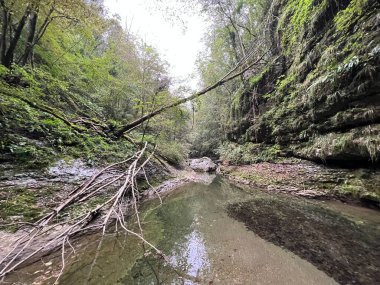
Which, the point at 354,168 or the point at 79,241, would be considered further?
the point at 354,168

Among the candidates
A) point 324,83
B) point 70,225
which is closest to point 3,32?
point 70,225

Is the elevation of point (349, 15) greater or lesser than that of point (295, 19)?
lesser

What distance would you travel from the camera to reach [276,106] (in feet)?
33.9

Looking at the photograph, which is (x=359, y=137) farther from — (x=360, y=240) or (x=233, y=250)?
(x=233, y=250)

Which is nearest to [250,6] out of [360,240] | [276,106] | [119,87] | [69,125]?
[276,106]

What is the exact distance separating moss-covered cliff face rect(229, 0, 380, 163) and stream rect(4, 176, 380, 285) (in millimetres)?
2408

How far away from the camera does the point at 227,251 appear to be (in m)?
3.25

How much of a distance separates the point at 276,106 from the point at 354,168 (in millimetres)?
5225

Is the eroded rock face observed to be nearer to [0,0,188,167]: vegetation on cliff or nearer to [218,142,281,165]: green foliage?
[218,142,281,165]: green foliage

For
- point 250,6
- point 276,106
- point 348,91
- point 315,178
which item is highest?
point 250,6

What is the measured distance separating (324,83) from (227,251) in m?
6.51

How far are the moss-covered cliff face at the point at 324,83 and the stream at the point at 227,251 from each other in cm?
241

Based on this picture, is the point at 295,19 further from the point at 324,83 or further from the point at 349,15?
the point at 324,83

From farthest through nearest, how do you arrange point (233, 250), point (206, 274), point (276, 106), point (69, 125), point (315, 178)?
point (276, 106)
point (315, 178)
point (69, 125)
point (233, 250)
point (206, 274)
